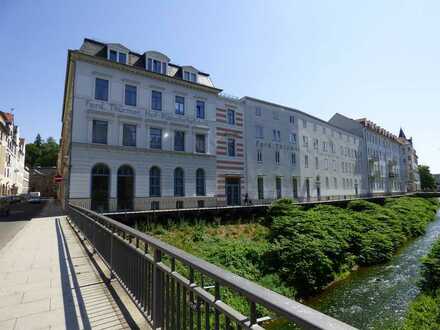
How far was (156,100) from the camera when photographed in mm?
22812

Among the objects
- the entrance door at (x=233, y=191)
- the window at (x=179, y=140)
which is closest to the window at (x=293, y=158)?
the entrance door at (x=233, y=191)

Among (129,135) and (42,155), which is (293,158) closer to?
(129,135)

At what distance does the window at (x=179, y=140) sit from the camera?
77.0 ft

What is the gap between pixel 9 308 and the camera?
4004 millimetres

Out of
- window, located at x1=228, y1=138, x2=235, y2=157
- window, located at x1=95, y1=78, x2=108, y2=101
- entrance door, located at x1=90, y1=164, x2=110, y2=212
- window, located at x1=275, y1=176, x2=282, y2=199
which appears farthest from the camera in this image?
window, located at x1=275, y1=176, x2=282, y2=199

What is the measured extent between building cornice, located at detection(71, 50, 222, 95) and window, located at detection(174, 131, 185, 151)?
180 inches

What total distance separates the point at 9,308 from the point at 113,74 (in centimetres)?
1970

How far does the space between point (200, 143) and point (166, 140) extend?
144 inches

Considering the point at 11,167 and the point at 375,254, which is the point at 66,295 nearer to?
the point at 375,254

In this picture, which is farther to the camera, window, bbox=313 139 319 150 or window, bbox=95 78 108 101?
window, bbox=313 139 319 150

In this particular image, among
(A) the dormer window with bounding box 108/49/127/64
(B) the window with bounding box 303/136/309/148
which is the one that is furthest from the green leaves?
(B) the window with bounding box 303/136/309/148

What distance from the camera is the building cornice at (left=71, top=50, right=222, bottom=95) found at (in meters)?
19.1

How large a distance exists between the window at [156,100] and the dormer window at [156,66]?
200 cm

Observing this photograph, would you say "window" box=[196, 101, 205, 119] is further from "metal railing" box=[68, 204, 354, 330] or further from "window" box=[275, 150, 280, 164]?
"metal railing" box=[68, 204, 354, 330]
